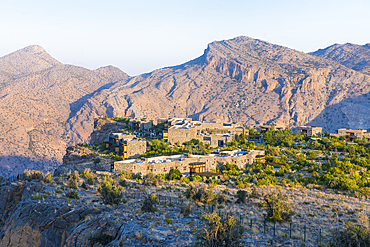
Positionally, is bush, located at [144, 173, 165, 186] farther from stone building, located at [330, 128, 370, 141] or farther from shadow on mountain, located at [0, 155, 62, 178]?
shadow on mountain, located at [0, 155, 62, 178]

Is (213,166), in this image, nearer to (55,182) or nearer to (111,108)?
(55,182)

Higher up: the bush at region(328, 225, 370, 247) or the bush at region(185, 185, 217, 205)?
the bush at region(328, 225, 370, 247)

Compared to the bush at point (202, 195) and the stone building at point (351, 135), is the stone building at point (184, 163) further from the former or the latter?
the stone building at point (351, 135)

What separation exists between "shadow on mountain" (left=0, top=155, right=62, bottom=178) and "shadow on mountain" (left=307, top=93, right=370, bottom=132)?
442ft

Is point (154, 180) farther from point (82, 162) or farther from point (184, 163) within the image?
point (82, 162)

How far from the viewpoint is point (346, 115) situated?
163000mm

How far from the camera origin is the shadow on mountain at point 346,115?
6142 inches

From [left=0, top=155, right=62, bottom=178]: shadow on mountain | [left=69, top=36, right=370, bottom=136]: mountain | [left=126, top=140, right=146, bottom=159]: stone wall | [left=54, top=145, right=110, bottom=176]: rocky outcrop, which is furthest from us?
[left=69, top=36, right=370, bottom=136]: mountain


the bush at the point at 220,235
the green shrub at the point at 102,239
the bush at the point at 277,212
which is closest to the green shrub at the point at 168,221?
the bush at the point at 220,235

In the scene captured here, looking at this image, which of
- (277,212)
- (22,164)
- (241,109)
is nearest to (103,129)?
(277,212)

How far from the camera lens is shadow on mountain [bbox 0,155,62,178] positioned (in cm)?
13700

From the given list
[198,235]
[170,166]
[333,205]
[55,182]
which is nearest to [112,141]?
[170,166]

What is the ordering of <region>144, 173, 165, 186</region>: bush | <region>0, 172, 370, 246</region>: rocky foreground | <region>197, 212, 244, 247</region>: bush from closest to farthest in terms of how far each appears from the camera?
1. <region>197, 212, 244, 247</region>: bush
2. <region>0, 172, 370, 246</region>: rocky foreground
3. <region>144, 173, 165, 186</region>: bush

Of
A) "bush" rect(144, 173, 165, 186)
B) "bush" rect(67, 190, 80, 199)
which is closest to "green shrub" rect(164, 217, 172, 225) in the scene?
"bush" rect(67, 190, 80, 199)
